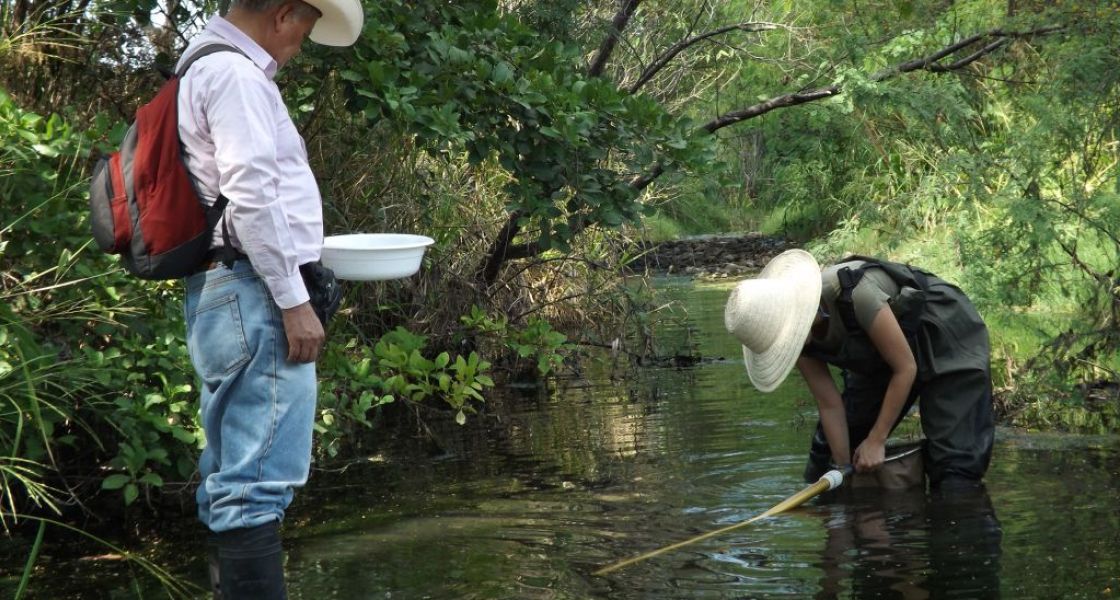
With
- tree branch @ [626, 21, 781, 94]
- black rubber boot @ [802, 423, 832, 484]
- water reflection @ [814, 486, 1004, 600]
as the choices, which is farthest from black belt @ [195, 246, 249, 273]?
tree branch @ [626, 21, 781, 94]

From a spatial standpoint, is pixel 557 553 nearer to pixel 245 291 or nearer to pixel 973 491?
pixel 973 491

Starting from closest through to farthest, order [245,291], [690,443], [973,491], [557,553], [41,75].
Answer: [245,291] → [557,553] → [973,491] → [41,75] → [690,443]

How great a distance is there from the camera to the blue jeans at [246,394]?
3.03m

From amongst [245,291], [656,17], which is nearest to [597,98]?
[245,291]

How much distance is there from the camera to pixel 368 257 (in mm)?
3496

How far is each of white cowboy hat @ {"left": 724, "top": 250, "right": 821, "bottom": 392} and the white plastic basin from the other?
1794 mm

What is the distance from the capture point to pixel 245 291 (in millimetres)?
3055

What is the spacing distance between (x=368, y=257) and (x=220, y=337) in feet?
1.87

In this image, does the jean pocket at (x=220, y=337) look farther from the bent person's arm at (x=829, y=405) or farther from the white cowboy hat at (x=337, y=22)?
the bent person's arm at (x=829, y=405)

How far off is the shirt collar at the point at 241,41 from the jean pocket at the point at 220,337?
60 centimetres

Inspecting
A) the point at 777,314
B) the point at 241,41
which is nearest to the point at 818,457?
the point at 777,314

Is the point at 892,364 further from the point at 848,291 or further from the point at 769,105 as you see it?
the point at 769,105

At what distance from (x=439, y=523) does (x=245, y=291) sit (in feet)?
8.42

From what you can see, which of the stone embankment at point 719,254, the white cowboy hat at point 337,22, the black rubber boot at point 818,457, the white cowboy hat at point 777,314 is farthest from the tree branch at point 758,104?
the stone embankment at point 719,254
